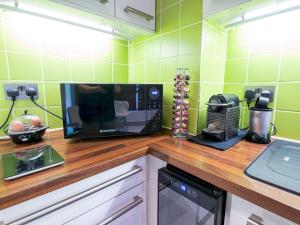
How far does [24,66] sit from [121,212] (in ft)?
3.03

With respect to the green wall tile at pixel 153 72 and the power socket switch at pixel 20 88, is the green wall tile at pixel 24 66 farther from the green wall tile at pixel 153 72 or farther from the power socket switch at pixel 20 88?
the green wall tile at pixel 153 72

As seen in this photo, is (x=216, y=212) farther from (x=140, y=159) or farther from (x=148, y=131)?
(x=148, y=131)

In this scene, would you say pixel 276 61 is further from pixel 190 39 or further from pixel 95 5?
pixel 95 5

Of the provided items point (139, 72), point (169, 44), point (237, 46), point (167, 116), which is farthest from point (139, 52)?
point (237, 46)

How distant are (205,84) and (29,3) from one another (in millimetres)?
974

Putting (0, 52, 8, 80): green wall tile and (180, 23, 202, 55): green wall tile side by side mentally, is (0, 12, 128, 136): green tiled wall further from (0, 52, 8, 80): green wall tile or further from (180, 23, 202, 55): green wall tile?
(180, 23, 202, 55): green wall tile

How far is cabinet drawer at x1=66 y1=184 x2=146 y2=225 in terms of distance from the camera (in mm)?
635

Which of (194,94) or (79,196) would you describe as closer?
(79,196)

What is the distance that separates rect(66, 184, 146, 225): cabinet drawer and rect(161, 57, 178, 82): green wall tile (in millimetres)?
676

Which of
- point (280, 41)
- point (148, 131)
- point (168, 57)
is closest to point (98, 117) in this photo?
point (148, 131)

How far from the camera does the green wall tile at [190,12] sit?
35.6 inches

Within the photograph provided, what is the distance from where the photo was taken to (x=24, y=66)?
92 cm

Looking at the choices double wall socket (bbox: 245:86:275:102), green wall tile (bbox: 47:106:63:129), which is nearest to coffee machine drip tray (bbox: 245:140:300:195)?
double wall socket (bbox: 245:86:275:102)

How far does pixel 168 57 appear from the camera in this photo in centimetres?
109
